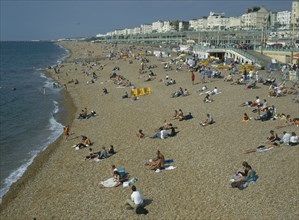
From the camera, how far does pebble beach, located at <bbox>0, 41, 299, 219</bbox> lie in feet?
33.0

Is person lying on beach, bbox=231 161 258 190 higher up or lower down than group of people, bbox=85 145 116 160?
higher up

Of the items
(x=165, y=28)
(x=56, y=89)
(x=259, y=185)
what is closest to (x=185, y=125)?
(x=259, y=185)

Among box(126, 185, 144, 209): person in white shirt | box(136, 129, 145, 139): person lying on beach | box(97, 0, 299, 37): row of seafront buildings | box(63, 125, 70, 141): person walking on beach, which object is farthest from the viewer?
box(97, 0, 299, 37): row of seafront buildings

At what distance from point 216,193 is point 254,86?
52.2 feet

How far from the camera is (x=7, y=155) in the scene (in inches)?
682

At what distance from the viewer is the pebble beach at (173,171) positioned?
10070 millimetres

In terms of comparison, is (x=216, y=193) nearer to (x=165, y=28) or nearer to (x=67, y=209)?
(x=67, y=209)

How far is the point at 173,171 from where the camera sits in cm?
1262

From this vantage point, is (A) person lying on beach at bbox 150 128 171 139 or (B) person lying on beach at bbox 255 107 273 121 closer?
(A) person lying on beach at bbox 150 128 171 139

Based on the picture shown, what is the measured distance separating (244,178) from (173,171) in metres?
2.64

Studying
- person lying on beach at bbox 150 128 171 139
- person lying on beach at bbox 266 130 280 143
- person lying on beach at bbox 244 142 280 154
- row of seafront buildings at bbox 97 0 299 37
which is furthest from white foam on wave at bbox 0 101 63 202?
row of seafront buildings at bbox 97 0 299 37

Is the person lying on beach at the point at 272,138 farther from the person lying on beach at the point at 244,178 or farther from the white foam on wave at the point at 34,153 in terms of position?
the white foam on wave at the point at 34,153

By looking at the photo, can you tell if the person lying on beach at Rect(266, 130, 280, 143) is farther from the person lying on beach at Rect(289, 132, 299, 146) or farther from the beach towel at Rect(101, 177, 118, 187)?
the beach towel at Rect(101, 177, 118, 187)

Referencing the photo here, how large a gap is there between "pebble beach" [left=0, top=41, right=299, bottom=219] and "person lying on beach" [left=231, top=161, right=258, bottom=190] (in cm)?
Answer: 19
